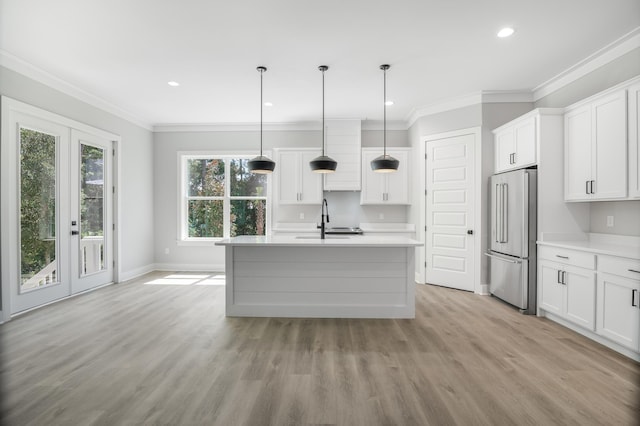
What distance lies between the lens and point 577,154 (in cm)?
332

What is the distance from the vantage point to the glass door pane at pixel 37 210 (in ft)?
11.8

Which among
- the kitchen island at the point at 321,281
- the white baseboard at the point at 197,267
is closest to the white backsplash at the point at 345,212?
the white baseboard at the point at 197,267

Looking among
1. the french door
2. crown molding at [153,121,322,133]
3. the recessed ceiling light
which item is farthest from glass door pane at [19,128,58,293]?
the recessed ceiling light

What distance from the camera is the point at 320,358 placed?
2521mm

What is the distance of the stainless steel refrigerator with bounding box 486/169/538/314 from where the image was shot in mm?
3623

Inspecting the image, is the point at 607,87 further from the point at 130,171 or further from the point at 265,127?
the point at 130,171

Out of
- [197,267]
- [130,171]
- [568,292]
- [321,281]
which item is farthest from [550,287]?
[130,171]

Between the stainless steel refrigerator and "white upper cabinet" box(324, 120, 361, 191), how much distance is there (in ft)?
7.68

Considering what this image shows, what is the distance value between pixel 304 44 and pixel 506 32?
6.48 ft

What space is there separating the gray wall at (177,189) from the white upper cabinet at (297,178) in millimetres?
346

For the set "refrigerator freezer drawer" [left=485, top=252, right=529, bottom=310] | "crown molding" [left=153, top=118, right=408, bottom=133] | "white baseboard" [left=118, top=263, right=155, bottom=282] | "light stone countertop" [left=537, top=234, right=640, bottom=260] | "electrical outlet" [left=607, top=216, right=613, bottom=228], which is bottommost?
"white baseboard" [left=118, top=263, right=155, bottom=282]

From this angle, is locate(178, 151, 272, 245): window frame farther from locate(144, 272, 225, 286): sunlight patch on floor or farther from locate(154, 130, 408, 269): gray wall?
locate(144, 272, 225, 286): sunlight patch on floor

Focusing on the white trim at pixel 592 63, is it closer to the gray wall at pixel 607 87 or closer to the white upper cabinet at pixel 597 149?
the gray wall at pixel 607 87

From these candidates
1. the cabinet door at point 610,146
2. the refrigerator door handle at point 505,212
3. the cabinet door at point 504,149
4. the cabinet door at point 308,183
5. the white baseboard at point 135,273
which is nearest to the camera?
the cabinet door at point 610,146
